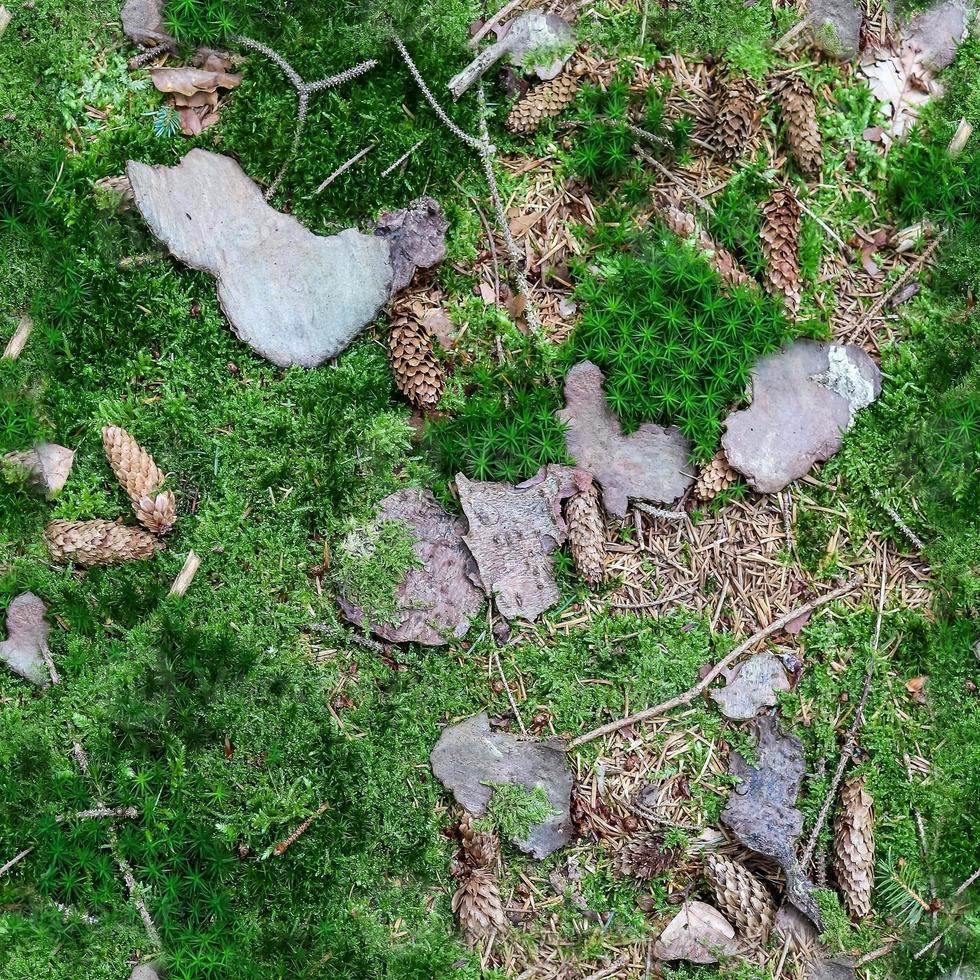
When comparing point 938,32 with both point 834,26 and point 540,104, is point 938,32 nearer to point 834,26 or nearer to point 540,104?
point 834,26

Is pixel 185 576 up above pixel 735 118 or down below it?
below

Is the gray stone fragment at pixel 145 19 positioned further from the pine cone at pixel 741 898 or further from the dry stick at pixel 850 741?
the pine cone at pixel 741 898

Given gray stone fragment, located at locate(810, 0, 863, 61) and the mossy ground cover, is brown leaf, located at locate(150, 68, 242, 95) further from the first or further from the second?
gray stone fragment, located at locate(810, 0, 863, 61)

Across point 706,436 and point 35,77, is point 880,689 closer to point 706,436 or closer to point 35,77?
point 706,436

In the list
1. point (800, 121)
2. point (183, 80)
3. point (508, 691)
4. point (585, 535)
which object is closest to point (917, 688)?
point (585, 535)

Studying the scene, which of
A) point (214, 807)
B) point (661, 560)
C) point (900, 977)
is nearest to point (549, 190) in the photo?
point (661, 560)
